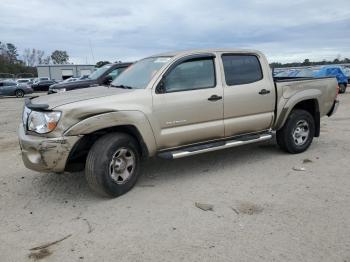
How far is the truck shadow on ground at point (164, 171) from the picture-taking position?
5.12 m

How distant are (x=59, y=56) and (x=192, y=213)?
10894cm

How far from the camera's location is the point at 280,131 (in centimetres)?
664

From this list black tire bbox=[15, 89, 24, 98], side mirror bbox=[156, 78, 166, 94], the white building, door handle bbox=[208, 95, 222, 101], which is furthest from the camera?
the white building

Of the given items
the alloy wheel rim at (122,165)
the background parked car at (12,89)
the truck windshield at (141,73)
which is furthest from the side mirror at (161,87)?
the background parked car at (12,89)

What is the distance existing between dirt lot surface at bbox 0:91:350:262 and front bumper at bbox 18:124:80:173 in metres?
0.51

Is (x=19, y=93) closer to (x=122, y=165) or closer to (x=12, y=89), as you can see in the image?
(x=12, y=89)

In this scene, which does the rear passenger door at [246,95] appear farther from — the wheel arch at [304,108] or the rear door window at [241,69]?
the wheel arch at [304,108]

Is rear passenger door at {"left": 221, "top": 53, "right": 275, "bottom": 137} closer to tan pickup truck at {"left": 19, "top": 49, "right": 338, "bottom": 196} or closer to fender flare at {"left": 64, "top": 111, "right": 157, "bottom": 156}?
tan pickup truck at {"left": 19, "top": 49, "right": 338, "bottom": 196}

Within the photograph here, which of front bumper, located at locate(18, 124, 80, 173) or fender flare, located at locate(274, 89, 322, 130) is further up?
fender flare, located at locate(274, 89, 322, 130)

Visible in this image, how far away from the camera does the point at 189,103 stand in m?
5.25

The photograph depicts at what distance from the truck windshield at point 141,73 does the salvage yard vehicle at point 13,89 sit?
1051 inches

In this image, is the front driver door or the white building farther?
the white building

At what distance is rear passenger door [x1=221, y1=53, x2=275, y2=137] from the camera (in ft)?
18.8

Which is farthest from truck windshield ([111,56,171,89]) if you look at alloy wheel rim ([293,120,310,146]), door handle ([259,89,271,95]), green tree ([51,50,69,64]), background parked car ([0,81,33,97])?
green tree ([51,50,69,64])
